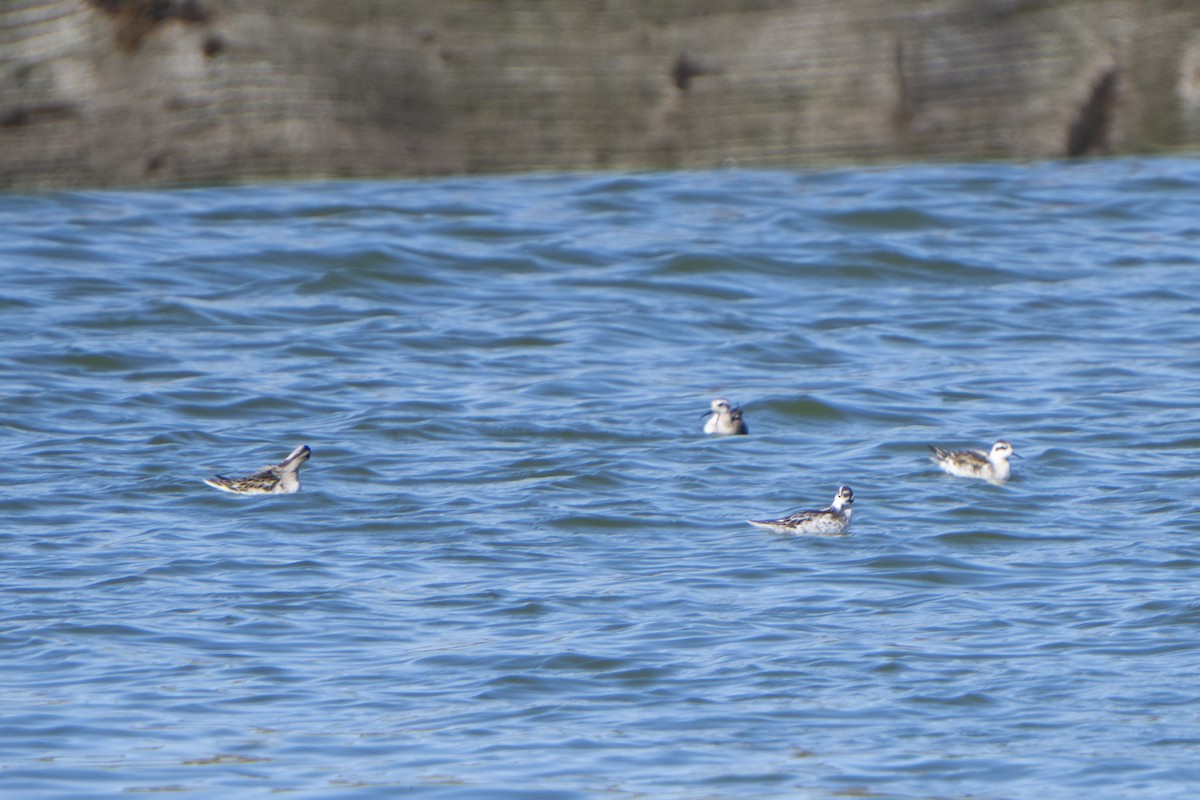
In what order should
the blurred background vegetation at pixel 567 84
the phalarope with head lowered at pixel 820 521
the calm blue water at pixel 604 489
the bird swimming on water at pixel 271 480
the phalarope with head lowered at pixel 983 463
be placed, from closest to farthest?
1. the calm blue water at pixel 604 489
2. the phalarope with head lowered at pixel 820 521
3. the bird swimming on water at pixel 271 480
4. the phalarope with head lowered at pixel 983 463
5. the blurred background vegetation at pixel 567 84

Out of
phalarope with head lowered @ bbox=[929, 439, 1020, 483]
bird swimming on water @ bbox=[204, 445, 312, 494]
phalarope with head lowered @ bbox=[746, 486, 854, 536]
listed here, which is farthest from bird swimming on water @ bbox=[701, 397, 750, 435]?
bird swimming on water @ bbox=[204, 445, 312, 494]

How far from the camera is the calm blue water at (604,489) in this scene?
6219 mm

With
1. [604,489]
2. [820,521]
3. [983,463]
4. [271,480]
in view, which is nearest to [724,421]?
[604,489]

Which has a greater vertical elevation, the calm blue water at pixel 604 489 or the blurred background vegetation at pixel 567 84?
the blurred background vegetation at pixel 567 84

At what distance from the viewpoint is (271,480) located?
9.15 meters

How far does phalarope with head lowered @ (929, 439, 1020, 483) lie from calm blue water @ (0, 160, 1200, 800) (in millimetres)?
104

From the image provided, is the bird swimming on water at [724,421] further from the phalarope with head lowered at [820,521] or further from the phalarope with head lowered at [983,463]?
the phalarope with head lowered at [820,521]

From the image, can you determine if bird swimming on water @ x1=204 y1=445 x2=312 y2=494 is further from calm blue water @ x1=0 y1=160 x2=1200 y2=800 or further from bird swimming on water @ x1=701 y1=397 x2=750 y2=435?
bird swimming on water @ x1=701 y1=397 x2=750 y2=435

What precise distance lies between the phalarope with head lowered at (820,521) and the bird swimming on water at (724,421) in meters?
1.46

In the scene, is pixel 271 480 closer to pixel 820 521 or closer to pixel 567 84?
pixel 820 521

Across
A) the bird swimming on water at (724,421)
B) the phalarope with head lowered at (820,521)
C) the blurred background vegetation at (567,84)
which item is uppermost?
the blurred background vegetation at (567,84)

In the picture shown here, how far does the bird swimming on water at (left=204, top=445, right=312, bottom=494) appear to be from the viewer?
907 centimetres

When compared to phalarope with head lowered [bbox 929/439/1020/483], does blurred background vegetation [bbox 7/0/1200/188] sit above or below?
above

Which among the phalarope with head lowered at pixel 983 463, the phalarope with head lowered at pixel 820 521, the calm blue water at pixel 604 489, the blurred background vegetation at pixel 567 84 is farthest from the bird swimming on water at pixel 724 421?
the phalarope with head lowered at pixel 820 521
